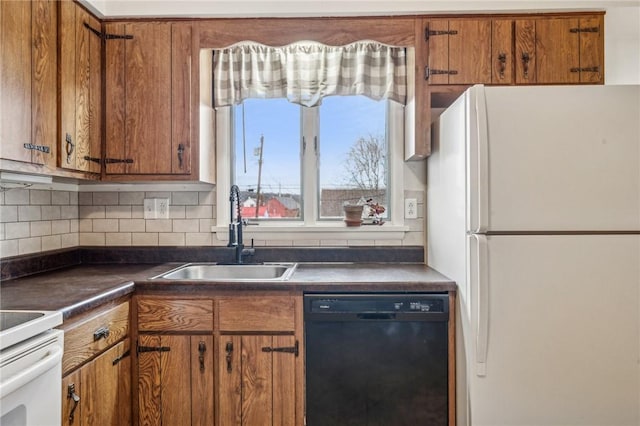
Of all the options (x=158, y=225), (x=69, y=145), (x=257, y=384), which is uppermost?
(x=69, y=145)

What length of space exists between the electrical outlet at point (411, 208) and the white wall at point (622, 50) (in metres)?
1.24

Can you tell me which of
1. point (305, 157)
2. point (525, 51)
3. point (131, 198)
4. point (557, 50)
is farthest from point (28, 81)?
point (557, 50)

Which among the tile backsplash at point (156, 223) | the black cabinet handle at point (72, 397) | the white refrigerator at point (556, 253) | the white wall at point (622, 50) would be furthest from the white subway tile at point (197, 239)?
the white wall at point (622, 50)

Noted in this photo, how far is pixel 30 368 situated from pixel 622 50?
3068 millimetres

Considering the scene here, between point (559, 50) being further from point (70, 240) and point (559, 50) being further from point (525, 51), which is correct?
point (70, 240)

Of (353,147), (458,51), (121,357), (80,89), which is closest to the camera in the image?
(121,357)

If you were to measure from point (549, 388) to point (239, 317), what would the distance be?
4.50 feet

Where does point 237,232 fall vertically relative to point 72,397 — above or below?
above

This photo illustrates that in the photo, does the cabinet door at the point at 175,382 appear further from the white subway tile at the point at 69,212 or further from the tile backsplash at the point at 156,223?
the white subway tile at the point at 69,212

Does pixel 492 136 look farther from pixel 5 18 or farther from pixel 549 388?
pixel 5 18

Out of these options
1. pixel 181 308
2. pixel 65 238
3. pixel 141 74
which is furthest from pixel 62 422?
pixel 141 74

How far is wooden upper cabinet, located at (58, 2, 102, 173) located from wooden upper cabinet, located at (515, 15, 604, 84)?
2209 mm

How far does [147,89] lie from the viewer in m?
2.11

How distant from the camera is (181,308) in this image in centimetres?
184
